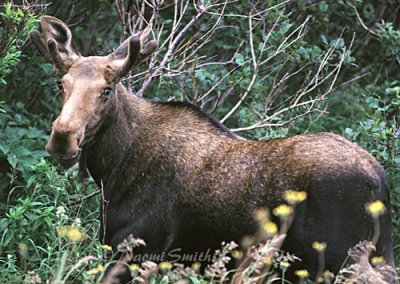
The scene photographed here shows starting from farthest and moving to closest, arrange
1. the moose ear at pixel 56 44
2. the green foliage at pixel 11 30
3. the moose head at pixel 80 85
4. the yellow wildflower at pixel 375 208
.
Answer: the green foliage at pixel 11 30, the moose ear at pixel 56 44, the moose head at pixel 80 85, the yellow wildflower at pixel 375 208

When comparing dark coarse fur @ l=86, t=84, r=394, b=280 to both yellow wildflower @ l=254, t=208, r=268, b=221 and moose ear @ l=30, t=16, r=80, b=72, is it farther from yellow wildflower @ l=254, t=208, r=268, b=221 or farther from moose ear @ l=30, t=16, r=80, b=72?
moose ear @ l=30, t=16, r=80, b=72

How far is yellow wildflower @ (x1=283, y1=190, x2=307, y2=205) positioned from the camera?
18.4 feet

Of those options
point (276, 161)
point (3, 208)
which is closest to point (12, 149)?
point (3, 208)

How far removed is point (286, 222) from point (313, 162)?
0.43 meters

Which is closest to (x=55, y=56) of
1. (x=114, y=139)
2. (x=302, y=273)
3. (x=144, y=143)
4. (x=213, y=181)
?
(x=114, y=139)

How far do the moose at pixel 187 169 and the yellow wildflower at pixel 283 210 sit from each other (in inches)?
2.5

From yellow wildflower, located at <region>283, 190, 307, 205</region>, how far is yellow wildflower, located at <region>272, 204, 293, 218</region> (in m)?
0.05

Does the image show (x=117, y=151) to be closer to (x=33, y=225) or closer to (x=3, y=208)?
(x=33, y=225)

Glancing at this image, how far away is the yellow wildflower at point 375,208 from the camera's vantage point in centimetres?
541

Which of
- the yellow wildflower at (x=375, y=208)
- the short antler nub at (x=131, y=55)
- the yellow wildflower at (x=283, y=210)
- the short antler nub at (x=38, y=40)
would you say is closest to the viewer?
the yellow wildflower at (x=375, y=208)

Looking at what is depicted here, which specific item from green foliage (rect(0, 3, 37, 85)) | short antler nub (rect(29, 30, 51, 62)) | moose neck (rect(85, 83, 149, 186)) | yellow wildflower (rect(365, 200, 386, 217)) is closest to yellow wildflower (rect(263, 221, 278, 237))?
yellow wildflower (rect(365, 200, 386, 217))

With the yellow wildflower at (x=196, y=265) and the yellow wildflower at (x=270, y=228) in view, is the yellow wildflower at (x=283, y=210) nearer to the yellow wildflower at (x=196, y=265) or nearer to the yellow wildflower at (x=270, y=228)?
the yellow wildflower at (x=270, y=228)

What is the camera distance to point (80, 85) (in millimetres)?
6168

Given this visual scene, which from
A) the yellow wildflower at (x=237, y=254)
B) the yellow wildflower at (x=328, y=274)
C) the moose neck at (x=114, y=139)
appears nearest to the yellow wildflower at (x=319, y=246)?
the yellow wildflower at (x=328, y=274)
